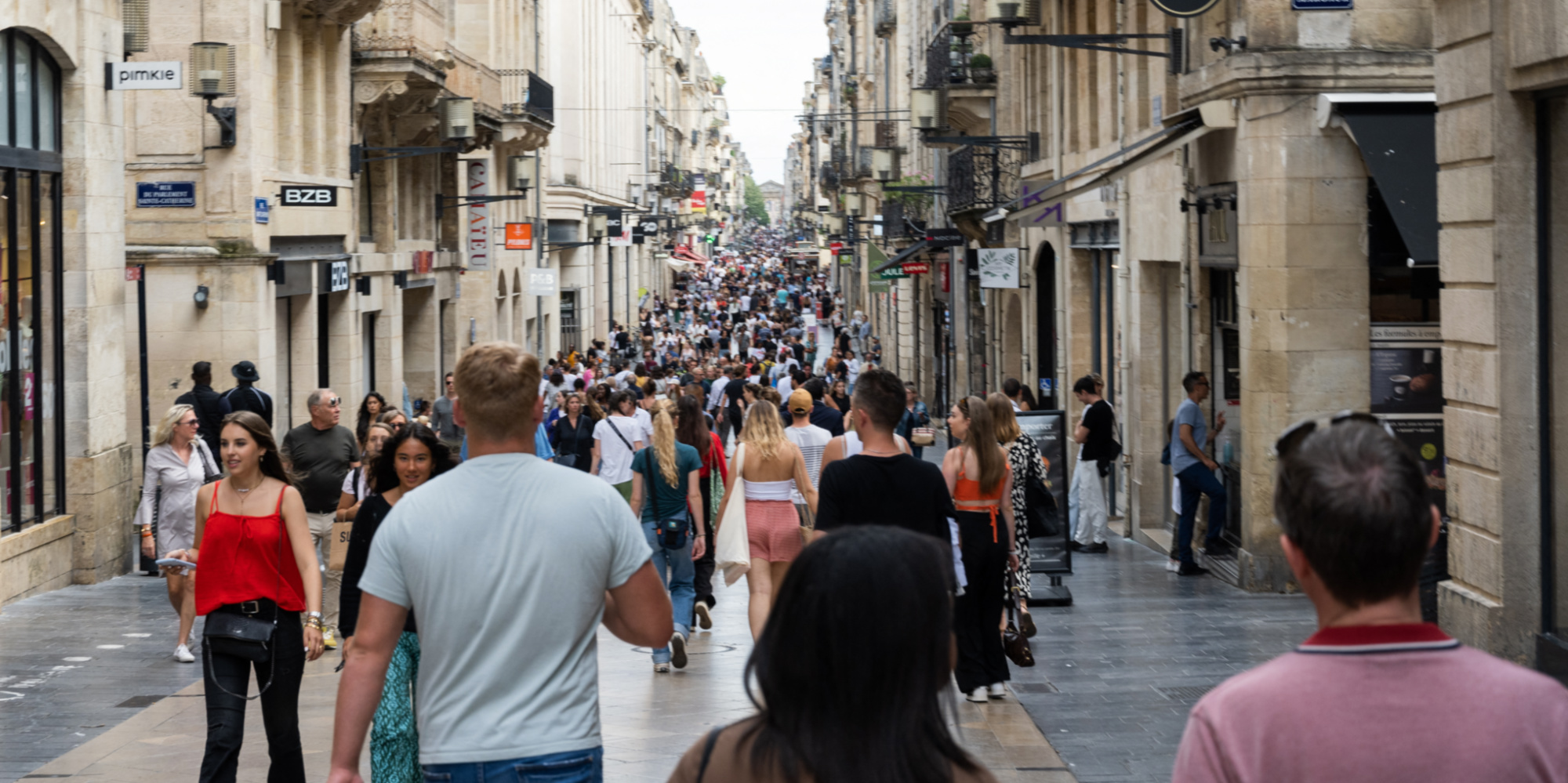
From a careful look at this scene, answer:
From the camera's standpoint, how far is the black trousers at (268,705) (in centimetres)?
577

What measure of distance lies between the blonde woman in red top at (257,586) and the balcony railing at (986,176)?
18917mm

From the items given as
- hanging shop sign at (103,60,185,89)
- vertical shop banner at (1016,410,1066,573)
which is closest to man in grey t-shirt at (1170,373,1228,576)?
vertical shop banner at (1016,410,1066,573)

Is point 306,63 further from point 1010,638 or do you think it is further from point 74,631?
point 1010,638

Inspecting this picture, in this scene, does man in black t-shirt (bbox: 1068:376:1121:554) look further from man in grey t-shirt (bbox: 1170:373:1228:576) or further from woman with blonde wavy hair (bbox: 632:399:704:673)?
woman with blonde wavy hair (bbox: 632:399:704:673)

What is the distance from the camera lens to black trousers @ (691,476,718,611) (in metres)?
11.4

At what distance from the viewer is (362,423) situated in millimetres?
14820

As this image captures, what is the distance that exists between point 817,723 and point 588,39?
55.2m

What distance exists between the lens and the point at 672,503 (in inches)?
412

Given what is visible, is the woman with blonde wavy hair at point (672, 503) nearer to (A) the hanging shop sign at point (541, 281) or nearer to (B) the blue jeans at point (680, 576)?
(B) the blue jeans at point (680, 576)

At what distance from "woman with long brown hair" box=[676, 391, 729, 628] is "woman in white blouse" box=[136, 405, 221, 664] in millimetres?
2948

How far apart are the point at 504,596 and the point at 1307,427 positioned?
179 centimetres

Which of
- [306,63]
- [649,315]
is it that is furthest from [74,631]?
[649,315]

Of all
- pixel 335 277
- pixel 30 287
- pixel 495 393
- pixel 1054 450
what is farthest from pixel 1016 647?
pixel 335 277

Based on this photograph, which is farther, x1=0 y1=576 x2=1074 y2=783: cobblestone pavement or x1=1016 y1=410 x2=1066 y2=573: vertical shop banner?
x1=1016 y1=410 x2=1066 y2=573: vertical shop banner
